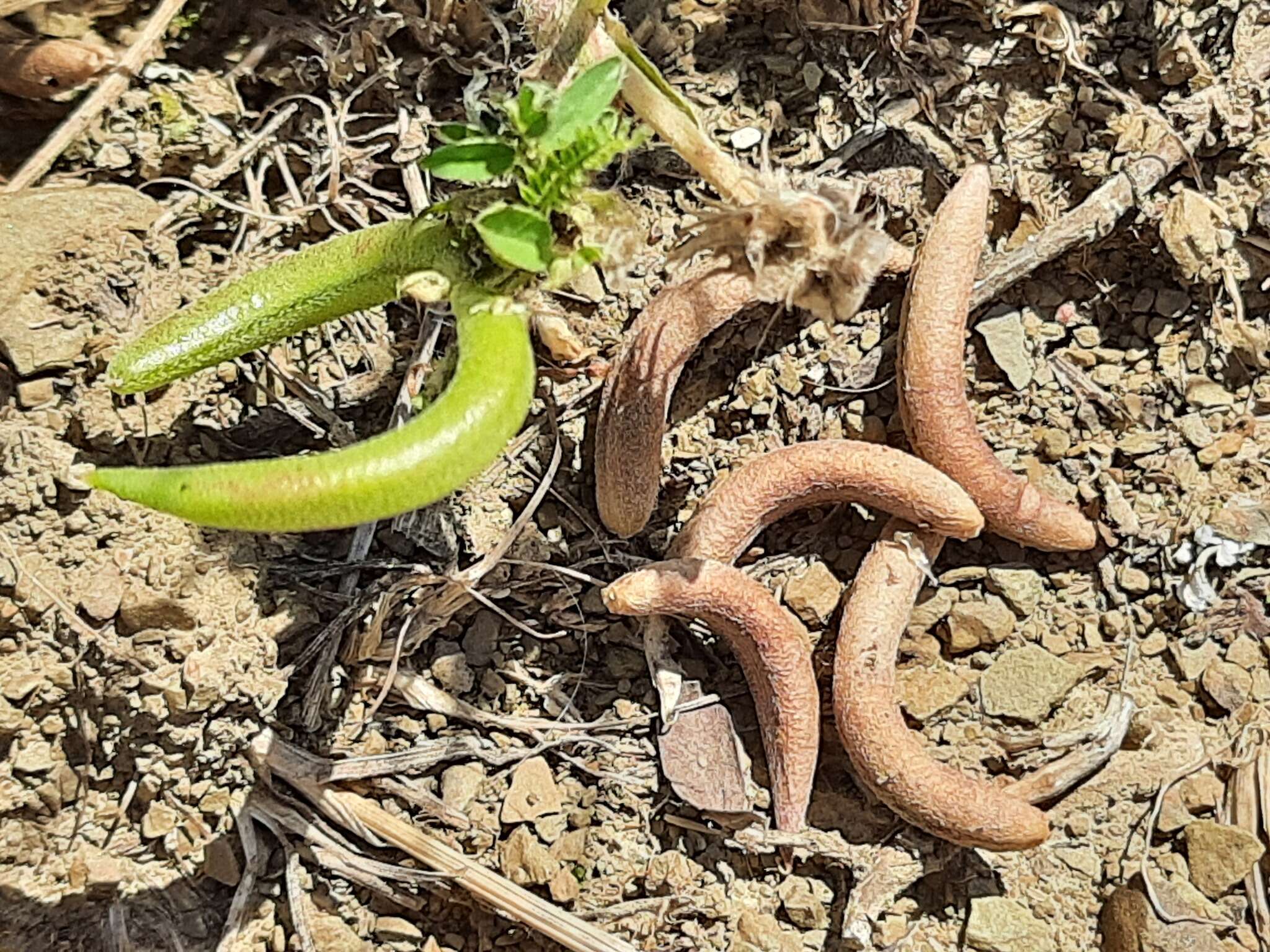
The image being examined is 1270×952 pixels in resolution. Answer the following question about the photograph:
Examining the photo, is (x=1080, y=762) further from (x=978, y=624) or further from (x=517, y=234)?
(x=517, y=234)

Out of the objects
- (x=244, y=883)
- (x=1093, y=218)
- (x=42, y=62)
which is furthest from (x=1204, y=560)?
(x=42, y=62)

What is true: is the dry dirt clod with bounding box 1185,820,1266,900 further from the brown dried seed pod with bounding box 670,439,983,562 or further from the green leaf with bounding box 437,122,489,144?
the green leaf with bounding box 437,122,489,144

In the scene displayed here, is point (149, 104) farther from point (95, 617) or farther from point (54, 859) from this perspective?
point (54, 859)

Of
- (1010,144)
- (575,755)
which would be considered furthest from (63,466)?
(1010,144)

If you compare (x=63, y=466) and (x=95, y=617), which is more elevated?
(x=63, y=466)

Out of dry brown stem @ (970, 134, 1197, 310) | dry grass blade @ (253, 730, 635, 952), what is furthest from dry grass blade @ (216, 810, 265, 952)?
dry brown stem @ (970, 134, 1197, 310)

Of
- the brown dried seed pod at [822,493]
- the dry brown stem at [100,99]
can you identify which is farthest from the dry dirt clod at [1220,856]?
the dry brown stem at [100,99]
